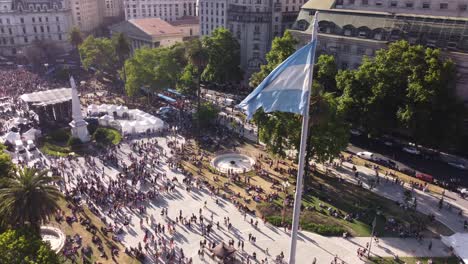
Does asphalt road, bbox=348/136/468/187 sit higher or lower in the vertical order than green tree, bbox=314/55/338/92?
lower

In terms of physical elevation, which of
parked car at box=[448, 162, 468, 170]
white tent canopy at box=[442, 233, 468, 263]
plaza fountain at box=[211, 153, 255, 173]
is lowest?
plaza fountain at box=[211, 153, 255, 173]

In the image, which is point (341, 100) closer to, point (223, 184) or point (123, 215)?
point (223, 184)

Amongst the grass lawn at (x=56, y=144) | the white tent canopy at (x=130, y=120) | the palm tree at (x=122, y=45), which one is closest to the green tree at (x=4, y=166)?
the grass lawn at (x=56, y=144)

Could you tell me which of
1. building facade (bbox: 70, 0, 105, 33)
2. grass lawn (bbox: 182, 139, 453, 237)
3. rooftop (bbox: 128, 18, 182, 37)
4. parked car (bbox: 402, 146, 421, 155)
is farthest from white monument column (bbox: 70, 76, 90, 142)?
building facade (bbox: 70, 0, 105, 33)

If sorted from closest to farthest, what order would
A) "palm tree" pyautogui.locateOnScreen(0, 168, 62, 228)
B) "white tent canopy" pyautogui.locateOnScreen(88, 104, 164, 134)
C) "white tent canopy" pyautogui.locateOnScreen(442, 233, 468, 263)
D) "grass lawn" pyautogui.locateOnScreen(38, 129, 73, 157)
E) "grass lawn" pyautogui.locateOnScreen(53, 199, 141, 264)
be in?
1. "palm tree" pyautogui.locateOnScreen(0, 168, 62, 228)
2. "white tent canopy" pyautogui.locateOnScreen(442, 233, 468, 263)
3. "grass lawn" pyautogui.locateOnScreen(53, 199, 141, 264)
4. "grass lawn" pyautogui.locateOnScreen(38, 129, 73, 157)
5. "white tent canopy" pyautogui.locateOnScreen(88, 104, 164, 134)

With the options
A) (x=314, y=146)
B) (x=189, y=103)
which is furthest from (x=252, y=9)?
(x=314, y=146)

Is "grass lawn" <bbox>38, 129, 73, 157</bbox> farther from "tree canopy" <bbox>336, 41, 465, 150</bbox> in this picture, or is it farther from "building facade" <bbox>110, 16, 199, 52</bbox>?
"building facade" <bbox>110, 16, 199, 52</bbox>

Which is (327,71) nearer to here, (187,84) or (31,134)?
(187,84)
